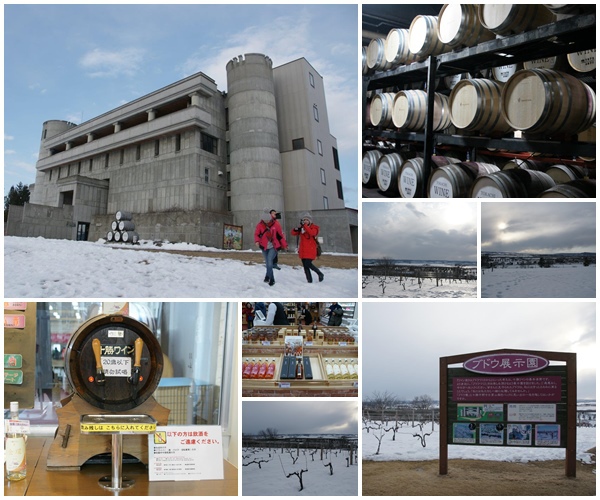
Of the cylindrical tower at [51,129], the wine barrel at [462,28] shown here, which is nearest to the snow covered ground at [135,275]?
the cylindrical tower at [51,129]

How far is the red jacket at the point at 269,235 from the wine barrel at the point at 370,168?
1.98 ft

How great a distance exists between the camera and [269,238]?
3525 mm

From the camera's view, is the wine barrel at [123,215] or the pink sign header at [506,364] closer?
the pink sign header at [506,364]

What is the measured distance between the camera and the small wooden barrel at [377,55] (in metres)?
3.51

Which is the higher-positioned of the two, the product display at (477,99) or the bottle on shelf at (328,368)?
the product display at (477,99)

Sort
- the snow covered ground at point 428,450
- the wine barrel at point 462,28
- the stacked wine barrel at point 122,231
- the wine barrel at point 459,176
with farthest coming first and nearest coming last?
1. the stacked wine barrel at point 122,231
2. the snow covered ground at point 428,450
3. the wine barrel at point 459,176
4. the wine barrel at point 462,28

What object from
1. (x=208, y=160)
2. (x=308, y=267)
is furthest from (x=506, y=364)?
(x=208, y=160)

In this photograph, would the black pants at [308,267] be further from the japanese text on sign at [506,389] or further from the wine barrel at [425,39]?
the wine barrel at [425,39]

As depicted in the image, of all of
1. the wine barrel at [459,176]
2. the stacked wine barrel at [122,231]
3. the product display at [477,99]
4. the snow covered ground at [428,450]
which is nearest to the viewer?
the product display at [477,99]

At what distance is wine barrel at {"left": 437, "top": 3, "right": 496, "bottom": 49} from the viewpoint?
320 centimetres

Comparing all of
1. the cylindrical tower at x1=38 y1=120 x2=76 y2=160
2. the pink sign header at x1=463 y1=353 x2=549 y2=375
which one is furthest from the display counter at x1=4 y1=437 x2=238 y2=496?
the cylindrical tower at x1=38 y1=120 x2=76 y2=160

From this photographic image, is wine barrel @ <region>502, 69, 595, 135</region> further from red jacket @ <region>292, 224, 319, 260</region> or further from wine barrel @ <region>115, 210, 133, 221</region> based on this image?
wine barrel @ <region>115, 210, 133, 221</region>

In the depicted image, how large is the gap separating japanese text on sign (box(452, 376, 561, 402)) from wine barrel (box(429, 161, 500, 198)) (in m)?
1.12

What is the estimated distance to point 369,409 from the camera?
3.44 meters
